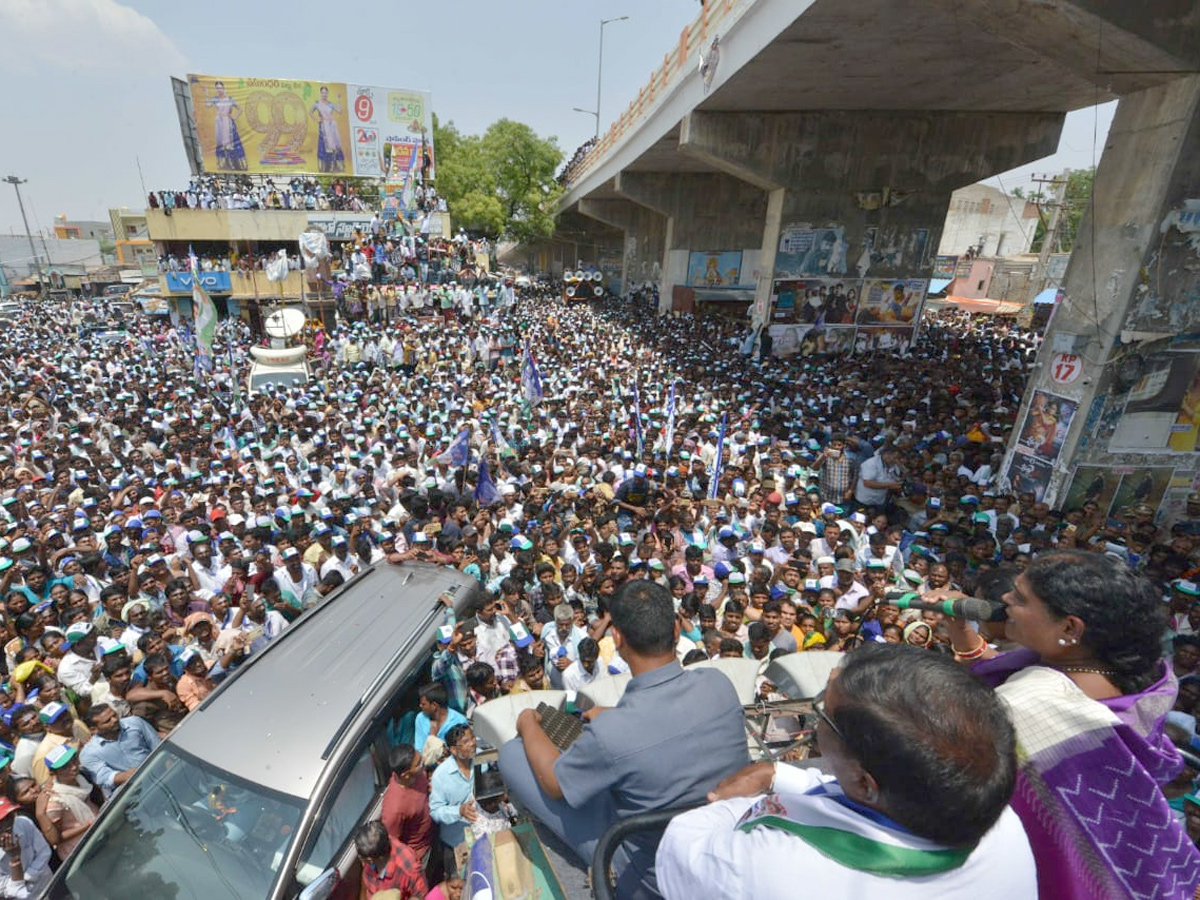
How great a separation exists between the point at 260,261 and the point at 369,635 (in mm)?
28726

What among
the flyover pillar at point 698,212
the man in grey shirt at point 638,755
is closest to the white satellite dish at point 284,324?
the flyover pillar at point 698,212

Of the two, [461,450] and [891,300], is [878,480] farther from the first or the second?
[891,300]

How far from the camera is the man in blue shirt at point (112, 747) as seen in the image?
3.62 metres

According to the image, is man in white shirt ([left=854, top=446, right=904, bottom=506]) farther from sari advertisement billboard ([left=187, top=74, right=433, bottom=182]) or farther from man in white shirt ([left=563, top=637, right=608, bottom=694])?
sari advertisement billboard ([left=187, top=74, right=433, bottom=182])

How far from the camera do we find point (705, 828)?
1234 millimetres

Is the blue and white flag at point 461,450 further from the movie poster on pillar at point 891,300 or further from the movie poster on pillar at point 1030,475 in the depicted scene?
the movie poster on pillar at point 891,300

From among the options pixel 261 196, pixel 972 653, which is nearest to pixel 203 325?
pixel 972 653

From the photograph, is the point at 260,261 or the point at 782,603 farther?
the point at 260,261

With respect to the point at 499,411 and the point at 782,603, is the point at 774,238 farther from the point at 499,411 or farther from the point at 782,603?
the point at 782,603

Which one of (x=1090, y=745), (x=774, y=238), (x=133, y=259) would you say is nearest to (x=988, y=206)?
(x=774, y=238)

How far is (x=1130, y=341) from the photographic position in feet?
24.2

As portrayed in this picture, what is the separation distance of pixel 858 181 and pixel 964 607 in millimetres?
17774

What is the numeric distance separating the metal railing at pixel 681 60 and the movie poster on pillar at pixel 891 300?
8.21 meters

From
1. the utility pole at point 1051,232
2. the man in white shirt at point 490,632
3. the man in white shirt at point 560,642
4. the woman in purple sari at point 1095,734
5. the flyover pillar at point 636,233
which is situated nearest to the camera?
the woman in purple sari at point 1095,734
